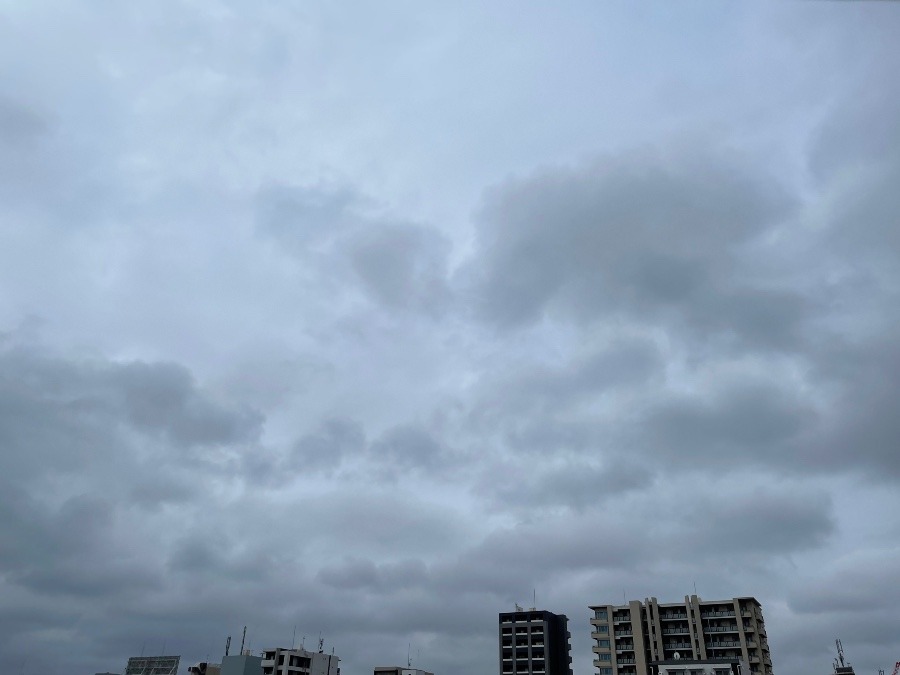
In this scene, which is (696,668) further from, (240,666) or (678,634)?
Answer: (240,666)

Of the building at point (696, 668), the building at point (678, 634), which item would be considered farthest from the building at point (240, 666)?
the building at point (678, 634)

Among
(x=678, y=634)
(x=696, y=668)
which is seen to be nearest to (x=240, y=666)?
(x=696, y=668)

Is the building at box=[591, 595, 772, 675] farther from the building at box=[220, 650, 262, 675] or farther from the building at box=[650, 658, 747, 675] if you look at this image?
the building at box=[220, 650, 262, 675]

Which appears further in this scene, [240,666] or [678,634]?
[678,634]

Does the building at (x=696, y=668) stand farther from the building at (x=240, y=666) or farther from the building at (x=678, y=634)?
the building at (x=240, y=666)

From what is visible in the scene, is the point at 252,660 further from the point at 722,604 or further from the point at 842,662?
the point at 842,662

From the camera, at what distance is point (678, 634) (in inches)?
7328

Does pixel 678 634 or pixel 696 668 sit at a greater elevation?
pixel 678 634

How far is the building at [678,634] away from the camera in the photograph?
18175 cm

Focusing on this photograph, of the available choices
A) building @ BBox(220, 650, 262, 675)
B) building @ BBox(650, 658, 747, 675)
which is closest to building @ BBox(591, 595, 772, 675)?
building @ BBox(650, 658, 747, 675)

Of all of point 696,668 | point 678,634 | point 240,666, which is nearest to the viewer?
point 240,666

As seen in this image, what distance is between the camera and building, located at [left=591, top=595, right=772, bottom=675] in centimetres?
18175

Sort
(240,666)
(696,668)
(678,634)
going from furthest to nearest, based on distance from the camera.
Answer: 1. (678,634)
2. (696,668)
3. (240,666)

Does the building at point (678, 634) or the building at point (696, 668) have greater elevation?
the building at point (678, 634)
